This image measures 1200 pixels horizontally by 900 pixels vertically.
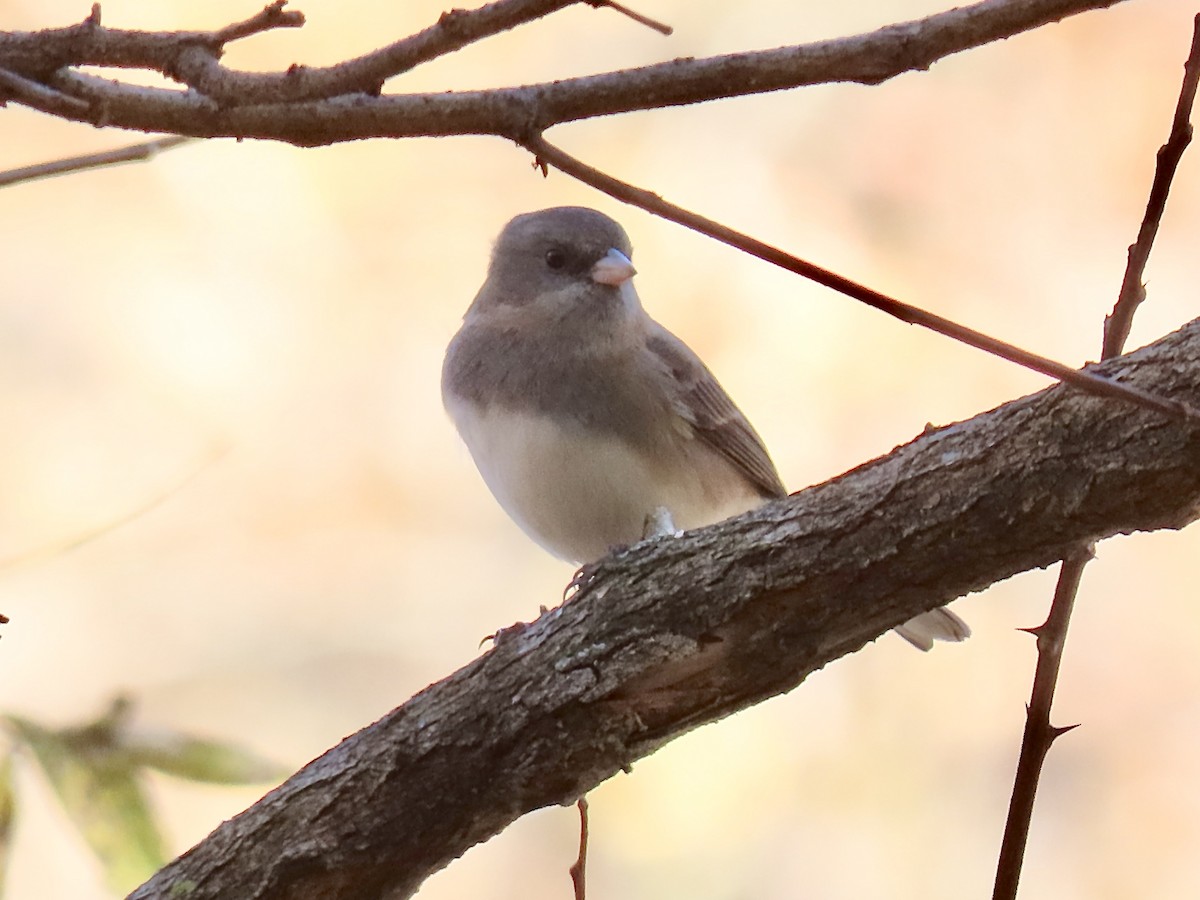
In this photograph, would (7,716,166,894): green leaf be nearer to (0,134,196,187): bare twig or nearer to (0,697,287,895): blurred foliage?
(0,697,287,895): blurred foliage

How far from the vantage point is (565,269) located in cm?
191

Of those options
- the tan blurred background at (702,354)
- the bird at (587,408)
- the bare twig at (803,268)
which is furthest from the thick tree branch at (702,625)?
the tan blurred background at (702,354)

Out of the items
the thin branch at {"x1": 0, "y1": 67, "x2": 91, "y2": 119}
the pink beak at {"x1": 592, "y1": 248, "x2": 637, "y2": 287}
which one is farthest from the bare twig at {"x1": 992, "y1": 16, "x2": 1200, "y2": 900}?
the pink beak at {"x1": 592, "y1": 248, "x2": 637, "y2": 287}

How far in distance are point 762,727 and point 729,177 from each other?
3.22ft

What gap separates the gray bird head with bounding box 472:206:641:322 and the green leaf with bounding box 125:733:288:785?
28.1 inches

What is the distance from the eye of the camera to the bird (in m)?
1.73

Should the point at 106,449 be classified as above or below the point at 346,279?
below

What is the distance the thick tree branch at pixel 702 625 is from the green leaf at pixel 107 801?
0.53ft

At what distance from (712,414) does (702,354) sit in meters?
0.58

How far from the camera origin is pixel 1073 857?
233cm

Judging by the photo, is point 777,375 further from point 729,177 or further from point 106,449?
point 106,449

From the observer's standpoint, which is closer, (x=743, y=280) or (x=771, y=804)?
(x=771, y=804)

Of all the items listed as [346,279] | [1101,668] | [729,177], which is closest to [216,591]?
[346,279]

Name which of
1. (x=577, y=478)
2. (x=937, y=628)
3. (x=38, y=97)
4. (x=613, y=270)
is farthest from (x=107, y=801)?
(x=937, y=628)
